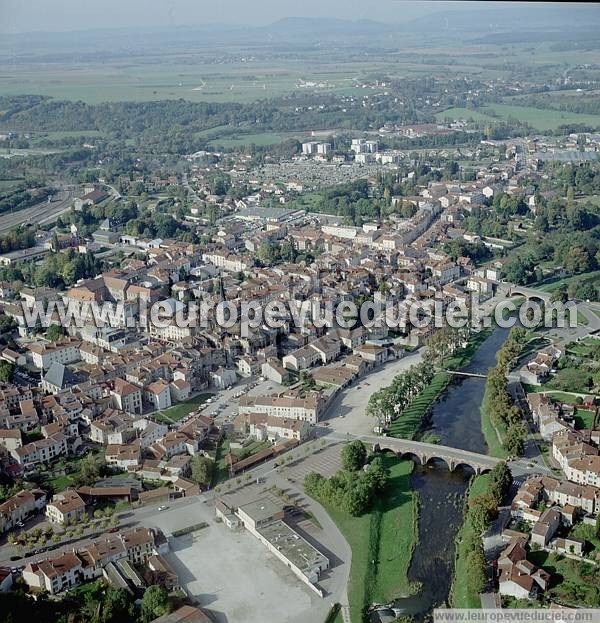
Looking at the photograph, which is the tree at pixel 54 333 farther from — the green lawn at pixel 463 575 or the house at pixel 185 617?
the green lawn at pixel 463 575

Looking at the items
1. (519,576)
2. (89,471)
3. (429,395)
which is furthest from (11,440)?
(519,576)

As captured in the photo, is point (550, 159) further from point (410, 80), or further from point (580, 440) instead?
point (410, 80)

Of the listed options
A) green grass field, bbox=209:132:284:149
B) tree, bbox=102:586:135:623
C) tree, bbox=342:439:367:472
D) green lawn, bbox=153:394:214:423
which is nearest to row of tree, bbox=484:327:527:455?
tree, bbox=342:439:367:472

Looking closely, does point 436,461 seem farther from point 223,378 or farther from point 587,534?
point 223,378

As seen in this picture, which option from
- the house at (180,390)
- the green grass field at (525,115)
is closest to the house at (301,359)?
the house at (180,390)

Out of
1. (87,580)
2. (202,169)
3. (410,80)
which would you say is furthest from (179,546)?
(410,80)

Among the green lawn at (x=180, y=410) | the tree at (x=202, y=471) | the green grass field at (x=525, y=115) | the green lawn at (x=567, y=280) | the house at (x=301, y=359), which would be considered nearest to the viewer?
the tree at (x=202, y=471)
